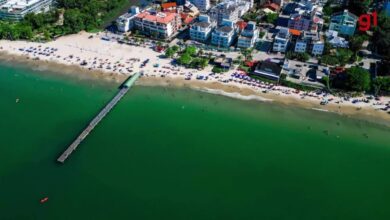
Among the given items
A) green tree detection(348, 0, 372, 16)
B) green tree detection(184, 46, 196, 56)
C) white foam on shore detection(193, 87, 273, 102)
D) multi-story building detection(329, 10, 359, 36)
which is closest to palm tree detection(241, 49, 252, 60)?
green tree detection(184, 46, 196, 56)

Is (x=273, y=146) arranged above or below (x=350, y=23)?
below

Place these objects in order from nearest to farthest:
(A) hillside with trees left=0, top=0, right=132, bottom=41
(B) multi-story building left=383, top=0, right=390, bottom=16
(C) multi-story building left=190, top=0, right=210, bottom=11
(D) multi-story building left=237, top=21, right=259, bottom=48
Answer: (D) multi-story building left=237, top=21, right=259, bottom=48, (A) hillside with trees left=0, top=0, right=132, bottom=41, (B) multi-story building left=383, top=0, right=390, bottom=16, (C) multi-story building left=190, top=0, right=210, bottom=11

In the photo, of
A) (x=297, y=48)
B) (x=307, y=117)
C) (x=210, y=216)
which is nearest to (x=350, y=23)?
(x=297, y=48)

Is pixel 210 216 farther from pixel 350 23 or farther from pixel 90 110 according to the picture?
pixel 350 23

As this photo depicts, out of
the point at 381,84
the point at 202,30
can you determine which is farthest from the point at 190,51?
the point at 381,84

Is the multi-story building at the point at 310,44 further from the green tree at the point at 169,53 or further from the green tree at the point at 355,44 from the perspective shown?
the green tree at the point at 169,53

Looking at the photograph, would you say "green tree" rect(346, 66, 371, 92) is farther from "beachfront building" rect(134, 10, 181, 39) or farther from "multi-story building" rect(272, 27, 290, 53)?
"beachfront building" rect(134, 10, 181, 39)

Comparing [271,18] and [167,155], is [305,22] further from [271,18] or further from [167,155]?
[167,155]
